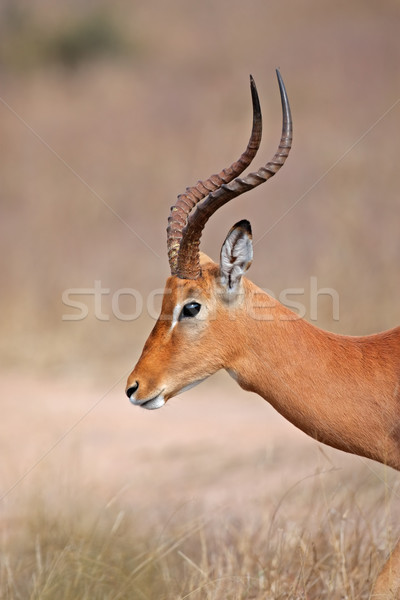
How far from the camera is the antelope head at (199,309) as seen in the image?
16.0ft

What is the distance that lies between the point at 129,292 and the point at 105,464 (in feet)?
17.5

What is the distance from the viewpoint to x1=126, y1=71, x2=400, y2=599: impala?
4.83 metres

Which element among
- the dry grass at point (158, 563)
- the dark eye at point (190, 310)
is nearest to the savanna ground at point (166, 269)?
the dry grass at point (158, 563)

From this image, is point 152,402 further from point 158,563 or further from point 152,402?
point 158,563

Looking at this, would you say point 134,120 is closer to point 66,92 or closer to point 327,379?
point 66,92

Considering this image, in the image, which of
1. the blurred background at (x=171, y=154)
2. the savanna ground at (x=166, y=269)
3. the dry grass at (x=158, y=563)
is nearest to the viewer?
the dry grass at (x=158, y=563)

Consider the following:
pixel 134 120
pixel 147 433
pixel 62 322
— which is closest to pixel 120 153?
pixel 134 120

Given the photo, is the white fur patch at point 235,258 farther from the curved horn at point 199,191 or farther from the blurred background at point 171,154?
the blurred background at point 171,154

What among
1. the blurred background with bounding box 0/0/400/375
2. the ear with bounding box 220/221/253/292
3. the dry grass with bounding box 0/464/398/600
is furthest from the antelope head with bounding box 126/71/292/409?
the blurred background with bounding box 0/0/400/375

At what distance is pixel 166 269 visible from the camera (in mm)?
15125

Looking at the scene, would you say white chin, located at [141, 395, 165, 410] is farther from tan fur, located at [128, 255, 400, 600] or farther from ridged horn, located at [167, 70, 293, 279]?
ridged horn, located at [167, 70, 293, 279]

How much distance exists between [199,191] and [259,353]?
112 centimetres

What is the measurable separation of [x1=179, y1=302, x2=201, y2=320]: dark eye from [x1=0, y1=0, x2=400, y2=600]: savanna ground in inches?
54.2

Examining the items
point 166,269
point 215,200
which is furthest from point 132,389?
point 166,269
